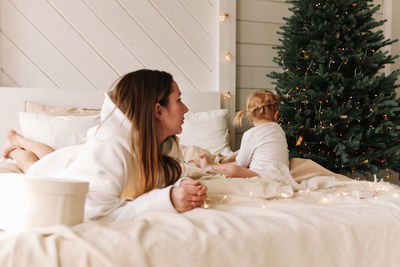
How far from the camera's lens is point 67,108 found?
244 cm

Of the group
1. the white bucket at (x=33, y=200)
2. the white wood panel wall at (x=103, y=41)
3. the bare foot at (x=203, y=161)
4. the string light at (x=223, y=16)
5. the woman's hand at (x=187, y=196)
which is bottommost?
the bare foot at (x=203, y=161)

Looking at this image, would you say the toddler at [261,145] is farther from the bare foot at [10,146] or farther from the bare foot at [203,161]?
the bare foot at [10,146]

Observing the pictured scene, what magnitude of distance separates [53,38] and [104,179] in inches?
82.2

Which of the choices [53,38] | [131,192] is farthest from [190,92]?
[131,192]

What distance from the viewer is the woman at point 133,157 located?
37.7 inches

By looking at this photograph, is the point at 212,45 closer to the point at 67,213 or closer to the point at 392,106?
the point at 392,106

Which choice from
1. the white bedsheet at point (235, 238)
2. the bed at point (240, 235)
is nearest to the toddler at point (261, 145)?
the bed at point (240, 235)

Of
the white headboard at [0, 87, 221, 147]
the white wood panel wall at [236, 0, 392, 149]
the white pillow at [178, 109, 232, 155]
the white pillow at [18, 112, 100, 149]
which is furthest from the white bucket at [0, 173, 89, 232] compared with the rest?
the white wood panel wall at [236, 0, 392, 149]

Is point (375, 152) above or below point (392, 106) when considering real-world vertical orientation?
below

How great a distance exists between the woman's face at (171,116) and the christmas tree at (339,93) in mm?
1424

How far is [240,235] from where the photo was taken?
84 centimetres

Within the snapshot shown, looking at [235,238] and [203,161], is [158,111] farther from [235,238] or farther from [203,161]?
[203,161]

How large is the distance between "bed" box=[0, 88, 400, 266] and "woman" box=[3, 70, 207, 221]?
69 mm

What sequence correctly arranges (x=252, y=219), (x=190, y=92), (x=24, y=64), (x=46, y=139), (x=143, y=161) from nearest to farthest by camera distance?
(x=252, y=219) → (x=143, y=161) → (x=46, y=139) → (x=24, y=64) → (x=190, y=92)
